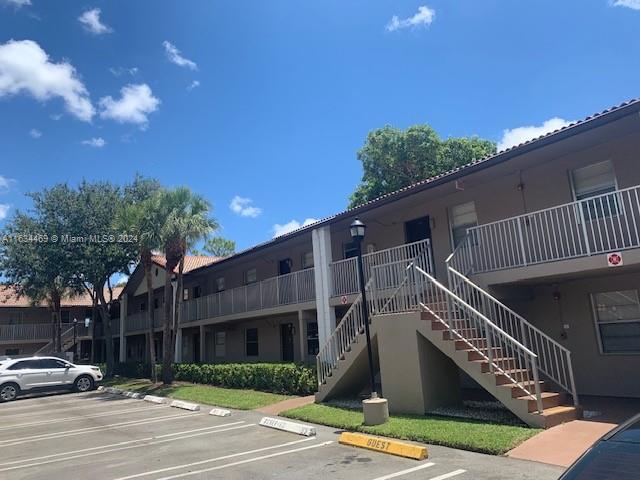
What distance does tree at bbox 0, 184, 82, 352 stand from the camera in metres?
27.5

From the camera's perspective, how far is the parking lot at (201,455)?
6.68 meters

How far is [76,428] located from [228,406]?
3.85 m

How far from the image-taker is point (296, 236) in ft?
56.2

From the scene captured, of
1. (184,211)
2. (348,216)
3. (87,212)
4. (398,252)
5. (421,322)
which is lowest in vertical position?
(421,322)

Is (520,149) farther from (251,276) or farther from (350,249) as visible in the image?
(251,276)

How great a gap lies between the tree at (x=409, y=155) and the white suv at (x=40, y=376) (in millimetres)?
18309

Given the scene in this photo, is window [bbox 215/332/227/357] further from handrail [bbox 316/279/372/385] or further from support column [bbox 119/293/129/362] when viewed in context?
handrail [bbox 316/279/372/385]

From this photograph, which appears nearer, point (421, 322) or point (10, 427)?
point (421, 322)

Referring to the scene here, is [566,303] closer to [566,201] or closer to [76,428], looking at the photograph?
[566,201]

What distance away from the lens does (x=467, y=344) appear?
938 centimetres

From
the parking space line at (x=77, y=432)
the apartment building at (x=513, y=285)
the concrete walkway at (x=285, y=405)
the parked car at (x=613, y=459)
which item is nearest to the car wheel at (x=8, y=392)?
the parking space line at (x=77, y=432)

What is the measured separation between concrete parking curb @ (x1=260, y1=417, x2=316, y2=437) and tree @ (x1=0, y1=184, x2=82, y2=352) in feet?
67.9

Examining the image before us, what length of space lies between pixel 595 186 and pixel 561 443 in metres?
6.18

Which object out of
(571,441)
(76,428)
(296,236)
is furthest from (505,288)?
(76,428)
